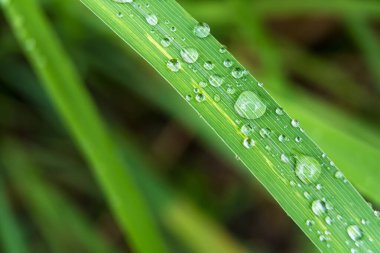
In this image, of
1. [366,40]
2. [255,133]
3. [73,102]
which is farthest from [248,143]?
[366,40]

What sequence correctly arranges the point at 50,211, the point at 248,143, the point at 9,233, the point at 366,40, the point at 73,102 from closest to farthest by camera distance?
1. the point at 248,143
2. the point at 73,102
3. the point at 9,233
4. the point at 50,211
5. the point at 366,40

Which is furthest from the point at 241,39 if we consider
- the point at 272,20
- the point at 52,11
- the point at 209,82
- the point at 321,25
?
the point at 209,82

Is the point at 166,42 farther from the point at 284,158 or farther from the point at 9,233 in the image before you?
the point at 9,233

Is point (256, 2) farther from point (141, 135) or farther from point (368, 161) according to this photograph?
point (368, 161)

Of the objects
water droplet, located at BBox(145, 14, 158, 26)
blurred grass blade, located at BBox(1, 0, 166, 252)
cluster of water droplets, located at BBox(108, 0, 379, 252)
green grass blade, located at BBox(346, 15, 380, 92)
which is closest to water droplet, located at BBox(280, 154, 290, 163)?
cluster of water droplets, located at BBox(108, 0, 379, 252)

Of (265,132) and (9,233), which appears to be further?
(9,233)

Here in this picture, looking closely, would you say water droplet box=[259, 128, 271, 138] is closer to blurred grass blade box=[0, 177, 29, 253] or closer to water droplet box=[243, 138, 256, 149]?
water droplet box=[243, 138, 256, 149]
